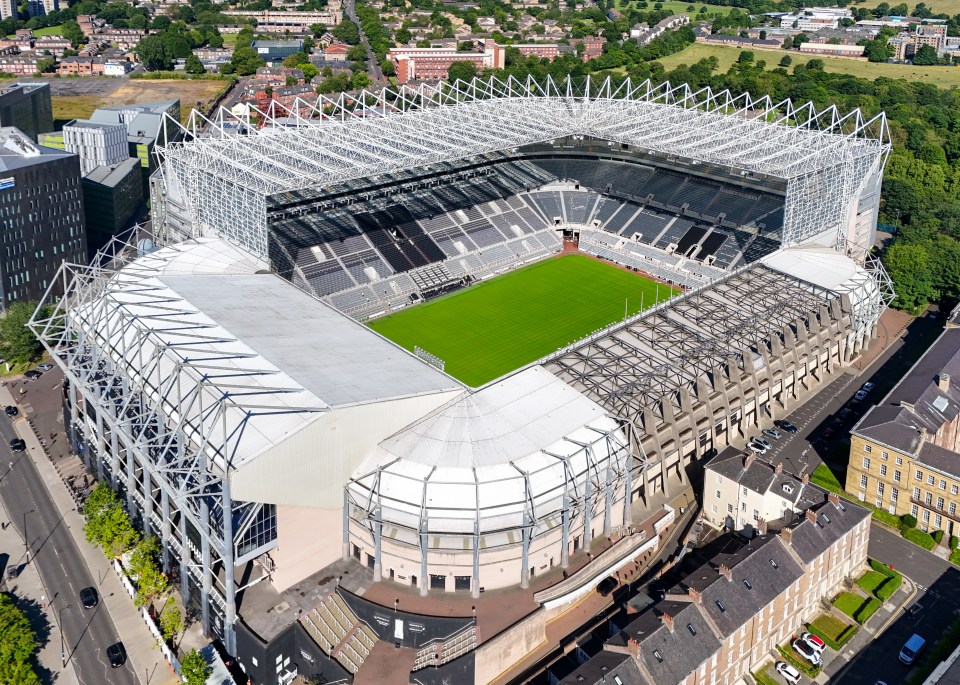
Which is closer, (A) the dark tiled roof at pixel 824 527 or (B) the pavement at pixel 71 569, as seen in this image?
(B) the pavement at pixel 71 569

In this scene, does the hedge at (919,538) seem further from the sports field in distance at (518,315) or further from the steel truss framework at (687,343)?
the sports field in distance at (518,315)

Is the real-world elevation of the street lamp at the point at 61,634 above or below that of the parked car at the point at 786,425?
below

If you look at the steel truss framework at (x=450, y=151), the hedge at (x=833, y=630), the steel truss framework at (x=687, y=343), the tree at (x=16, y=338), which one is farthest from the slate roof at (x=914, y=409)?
the tree at (x=16, y=338)

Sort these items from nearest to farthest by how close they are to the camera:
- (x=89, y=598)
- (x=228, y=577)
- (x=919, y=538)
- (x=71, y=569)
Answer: (x=228, y=577), (x=89, y=598), (x=71, y=569), (x=919, y=538)

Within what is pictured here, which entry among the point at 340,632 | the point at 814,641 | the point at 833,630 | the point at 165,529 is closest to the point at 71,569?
the point at 165,529

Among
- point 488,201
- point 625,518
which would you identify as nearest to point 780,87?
point 488,201

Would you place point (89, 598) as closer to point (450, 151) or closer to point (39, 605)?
point (39, 605)

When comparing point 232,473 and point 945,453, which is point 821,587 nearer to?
point 945,453
